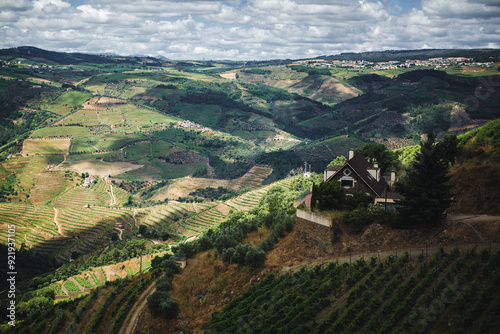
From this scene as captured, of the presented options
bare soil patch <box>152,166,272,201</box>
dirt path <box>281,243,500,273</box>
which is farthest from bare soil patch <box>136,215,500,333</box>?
bare soil patch <box>152,166,272,201</box>

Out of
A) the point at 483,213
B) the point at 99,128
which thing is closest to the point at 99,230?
the point at 483,213

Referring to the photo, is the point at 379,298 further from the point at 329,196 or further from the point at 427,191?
the point at 329,196

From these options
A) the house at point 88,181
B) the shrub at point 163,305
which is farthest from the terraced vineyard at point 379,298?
the house at point 88,181

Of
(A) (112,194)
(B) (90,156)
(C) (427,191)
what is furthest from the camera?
(B) (90,156)

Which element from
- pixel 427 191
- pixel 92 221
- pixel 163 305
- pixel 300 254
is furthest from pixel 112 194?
pixel 427 191

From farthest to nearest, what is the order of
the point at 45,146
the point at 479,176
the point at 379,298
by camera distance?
the point at 45,146 < the point at 479,176 < the point at 379,298

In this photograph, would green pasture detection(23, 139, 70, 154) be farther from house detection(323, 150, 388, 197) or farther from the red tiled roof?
house detection(323, 150, 388, 197)
